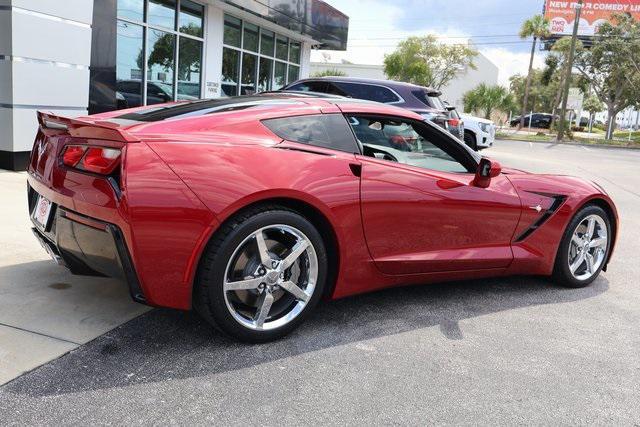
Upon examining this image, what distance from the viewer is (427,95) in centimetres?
1031

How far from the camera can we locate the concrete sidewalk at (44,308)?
2.93 metres

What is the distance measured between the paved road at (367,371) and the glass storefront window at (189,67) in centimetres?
1049

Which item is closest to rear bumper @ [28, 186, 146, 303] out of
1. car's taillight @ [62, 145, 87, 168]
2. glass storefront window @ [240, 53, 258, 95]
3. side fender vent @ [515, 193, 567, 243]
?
car's taillight @ [62, 145, 87, 168]

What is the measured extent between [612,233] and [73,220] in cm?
408

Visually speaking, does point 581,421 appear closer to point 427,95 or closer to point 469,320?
point 469,320

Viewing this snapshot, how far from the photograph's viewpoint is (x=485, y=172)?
391cm

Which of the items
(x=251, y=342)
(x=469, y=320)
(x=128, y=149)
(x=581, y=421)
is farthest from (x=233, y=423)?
(x=469, y=320)

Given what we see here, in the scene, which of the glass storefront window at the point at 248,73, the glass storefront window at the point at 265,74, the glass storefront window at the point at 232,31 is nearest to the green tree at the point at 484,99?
the glass storefront window at the point at 265,74

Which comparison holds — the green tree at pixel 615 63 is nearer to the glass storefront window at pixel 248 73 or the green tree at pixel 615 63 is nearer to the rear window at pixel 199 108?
the glass storefront window at pixel 248 73

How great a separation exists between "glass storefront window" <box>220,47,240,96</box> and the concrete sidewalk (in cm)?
1103

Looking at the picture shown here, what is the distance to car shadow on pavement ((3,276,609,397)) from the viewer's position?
275 centimetres

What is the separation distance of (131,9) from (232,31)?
13.2ft

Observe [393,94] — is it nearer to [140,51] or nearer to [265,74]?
[140,51]

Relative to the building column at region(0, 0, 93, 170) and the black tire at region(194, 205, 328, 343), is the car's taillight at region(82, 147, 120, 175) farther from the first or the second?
the building column at region(0, 0, 93, 170)
